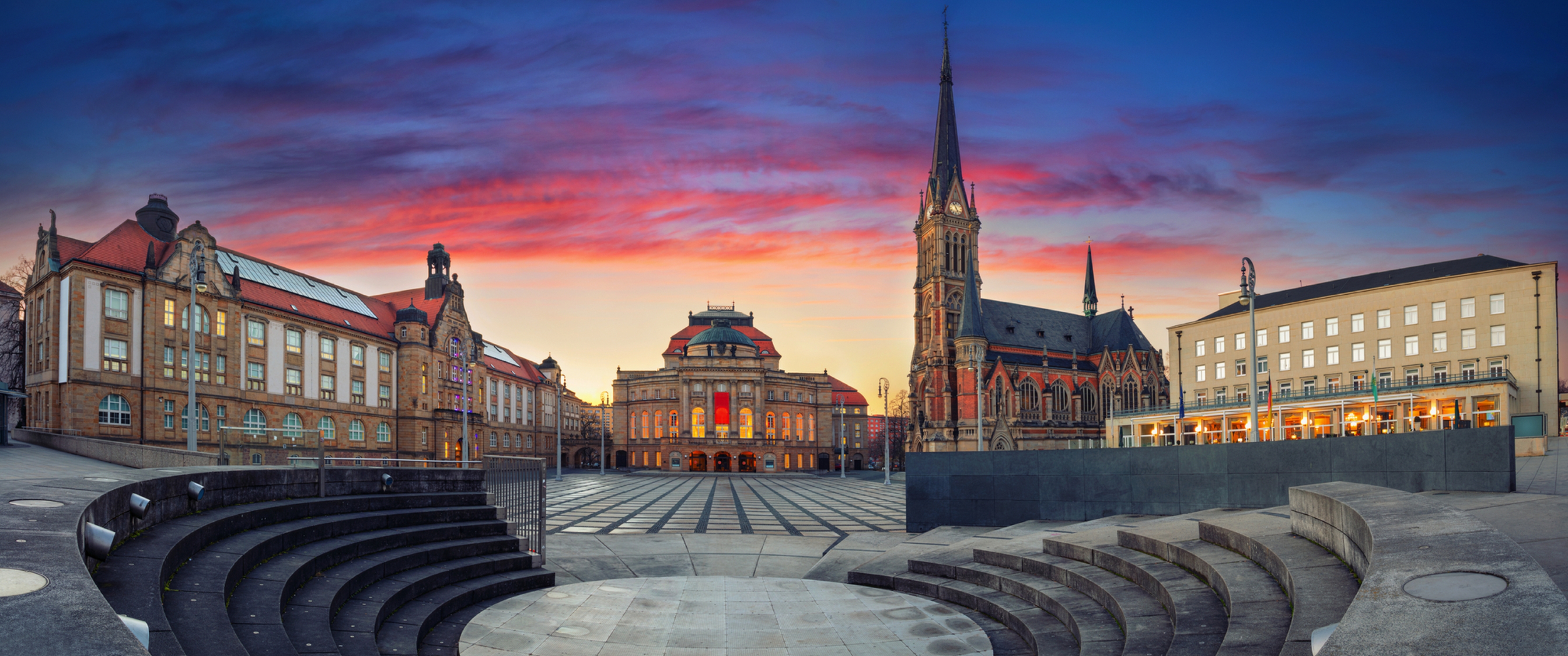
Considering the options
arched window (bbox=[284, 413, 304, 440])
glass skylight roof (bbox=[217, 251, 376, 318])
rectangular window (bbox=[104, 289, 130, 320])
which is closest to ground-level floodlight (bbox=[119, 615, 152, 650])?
rectangular window (bbox=[104, 289, 130, 320])

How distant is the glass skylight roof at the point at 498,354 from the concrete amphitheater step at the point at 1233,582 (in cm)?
9710

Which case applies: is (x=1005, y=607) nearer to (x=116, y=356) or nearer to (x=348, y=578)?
(x=348, y=578)

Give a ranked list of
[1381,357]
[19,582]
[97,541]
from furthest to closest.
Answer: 1. [1381,357]
2. [97,541]
3. [19,582]

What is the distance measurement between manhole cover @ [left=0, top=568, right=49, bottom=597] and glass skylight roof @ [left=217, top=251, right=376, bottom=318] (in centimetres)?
5904

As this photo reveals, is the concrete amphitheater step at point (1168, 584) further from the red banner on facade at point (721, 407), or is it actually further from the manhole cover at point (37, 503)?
the red banner on facade at point (721, 407)

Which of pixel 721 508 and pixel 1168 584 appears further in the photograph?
pixel 721 508

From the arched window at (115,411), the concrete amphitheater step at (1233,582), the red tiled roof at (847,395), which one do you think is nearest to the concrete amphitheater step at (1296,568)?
the concrete amphitheater step at (1233,582)

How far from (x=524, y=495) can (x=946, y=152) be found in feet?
370

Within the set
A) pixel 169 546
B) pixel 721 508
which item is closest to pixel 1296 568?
pixel 169 546

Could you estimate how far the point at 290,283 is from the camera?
216ft

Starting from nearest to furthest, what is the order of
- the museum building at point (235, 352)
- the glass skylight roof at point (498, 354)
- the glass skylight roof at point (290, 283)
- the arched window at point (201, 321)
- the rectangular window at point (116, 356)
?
the museum building at point (235, 352)
the rectangular window at point (116, 356)
the arched window at point (201, 321)
the glass skylight roof at point (290, 283)
the glass skylight roof at point (498, 354)

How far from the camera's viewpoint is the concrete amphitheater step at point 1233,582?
21.6ft

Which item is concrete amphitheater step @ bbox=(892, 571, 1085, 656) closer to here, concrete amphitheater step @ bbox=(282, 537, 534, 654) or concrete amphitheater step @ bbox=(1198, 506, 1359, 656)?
concrete amphitheater step @ bbox=(1198, 506, 1359, 656)

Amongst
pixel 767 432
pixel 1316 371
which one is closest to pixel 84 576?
pixel 1316 371
